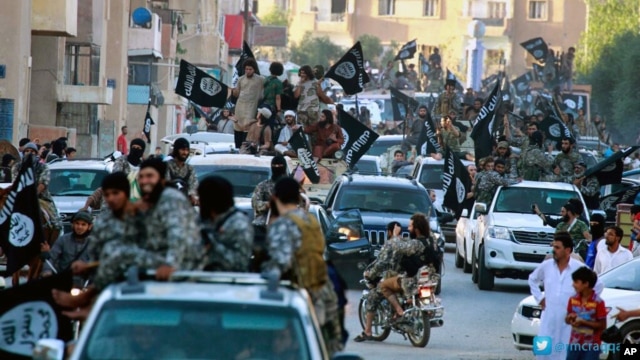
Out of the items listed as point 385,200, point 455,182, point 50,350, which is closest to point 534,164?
point 455,182

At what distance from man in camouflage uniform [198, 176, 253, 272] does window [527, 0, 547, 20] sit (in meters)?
132

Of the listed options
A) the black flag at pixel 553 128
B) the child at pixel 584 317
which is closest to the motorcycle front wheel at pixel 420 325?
the child at pixel 584 317

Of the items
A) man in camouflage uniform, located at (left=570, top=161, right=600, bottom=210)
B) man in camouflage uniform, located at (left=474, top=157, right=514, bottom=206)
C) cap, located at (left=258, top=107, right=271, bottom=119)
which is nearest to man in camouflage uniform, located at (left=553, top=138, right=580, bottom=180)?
man in camouflage uniform, located at (left=570, top=161, right=600, bottom=210)

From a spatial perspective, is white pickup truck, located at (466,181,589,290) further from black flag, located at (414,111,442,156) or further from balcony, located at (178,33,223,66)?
balcony, located at (178,33,223,66)

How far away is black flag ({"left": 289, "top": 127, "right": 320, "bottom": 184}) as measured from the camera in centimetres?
2675

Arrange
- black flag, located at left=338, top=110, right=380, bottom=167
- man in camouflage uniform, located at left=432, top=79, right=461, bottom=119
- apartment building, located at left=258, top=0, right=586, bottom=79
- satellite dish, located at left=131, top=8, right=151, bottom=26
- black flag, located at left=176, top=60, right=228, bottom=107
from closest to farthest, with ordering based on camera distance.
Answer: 1. black flag, located at left=338, top=110, right=380, bottom=167
2. black flag, located at left=176, top=60, right=228, bottom=107
3. man in camouflage uniform, located at left=432, top=79, right=461, bottom=119
4. satellite dish, located at left=131, top=8, right=151, bottom=26
5. apartment building, located at left=258, top=0, right=586, bottom=79

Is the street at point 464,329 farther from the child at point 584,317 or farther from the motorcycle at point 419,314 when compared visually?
the child at point 584,317

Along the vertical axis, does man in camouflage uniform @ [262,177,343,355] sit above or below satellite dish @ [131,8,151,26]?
below

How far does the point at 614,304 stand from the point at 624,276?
94cm

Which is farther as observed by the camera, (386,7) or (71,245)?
(386,7)

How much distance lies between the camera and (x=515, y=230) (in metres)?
25.8

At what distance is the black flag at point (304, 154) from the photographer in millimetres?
26750

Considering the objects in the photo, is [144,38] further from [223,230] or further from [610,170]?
[223,230]

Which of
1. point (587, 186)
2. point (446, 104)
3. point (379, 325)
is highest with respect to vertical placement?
point (446, 104)
